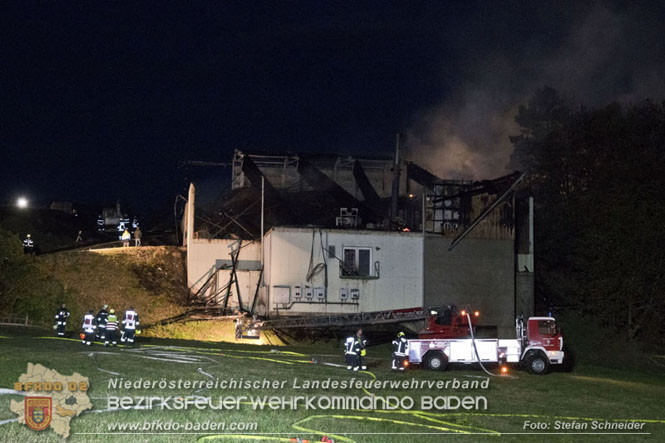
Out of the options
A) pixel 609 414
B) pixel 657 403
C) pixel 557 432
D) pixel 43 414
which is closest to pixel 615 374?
pixel 657 403

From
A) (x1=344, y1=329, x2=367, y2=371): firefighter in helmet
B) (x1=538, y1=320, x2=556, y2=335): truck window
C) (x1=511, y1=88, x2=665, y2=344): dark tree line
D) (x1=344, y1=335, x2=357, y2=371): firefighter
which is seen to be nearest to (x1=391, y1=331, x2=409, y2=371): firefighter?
(x1=344, y1=329, x2=367, y2=371): firefighter in helmet

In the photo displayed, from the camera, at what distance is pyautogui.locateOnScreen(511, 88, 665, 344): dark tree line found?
40.8 m

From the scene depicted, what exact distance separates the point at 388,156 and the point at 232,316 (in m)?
23.5

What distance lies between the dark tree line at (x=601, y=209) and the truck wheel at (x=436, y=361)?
20199mm

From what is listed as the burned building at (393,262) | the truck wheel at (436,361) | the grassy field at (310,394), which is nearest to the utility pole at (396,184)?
the burned building at (393,262)

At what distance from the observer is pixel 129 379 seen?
58.6ft

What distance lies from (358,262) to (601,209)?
54.9ft

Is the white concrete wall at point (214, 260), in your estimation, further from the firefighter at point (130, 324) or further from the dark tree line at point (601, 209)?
the dark tree line at point (601, 209)

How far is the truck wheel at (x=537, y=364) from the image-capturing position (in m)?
25.3

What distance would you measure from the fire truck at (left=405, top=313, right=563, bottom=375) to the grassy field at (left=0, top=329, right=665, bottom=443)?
25.6 inches

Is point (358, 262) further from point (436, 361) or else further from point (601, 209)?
point (601, 209)

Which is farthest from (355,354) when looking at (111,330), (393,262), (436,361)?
(393,262)

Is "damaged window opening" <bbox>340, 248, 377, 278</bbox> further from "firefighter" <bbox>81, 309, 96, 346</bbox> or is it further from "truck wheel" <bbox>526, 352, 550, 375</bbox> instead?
"firefighter" <bbox>81, 309, 96, 346</bbox>

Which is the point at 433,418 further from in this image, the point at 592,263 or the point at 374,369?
the point at 592,263
